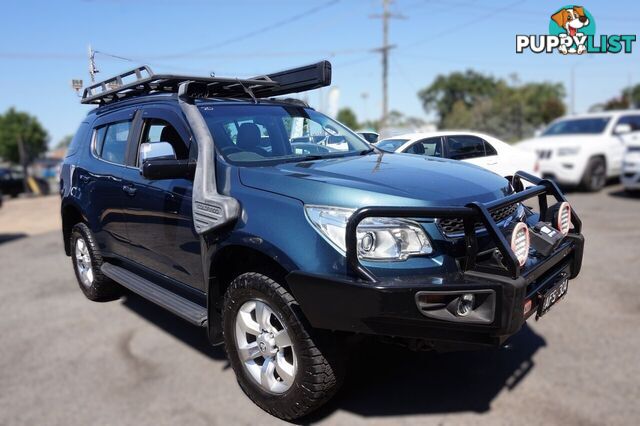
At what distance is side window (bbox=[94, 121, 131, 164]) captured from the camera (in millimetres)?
3717

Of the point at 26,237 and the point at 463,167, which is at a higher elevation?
the point at 463,167

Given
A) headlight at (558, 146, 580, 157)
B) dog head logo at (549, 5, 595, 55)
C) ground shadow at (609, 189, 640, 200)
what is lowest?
ground shadow at (609, 189, 640, 200)

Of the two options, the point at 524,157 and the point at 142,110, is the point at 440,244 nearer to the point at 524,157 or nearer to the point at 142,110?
Result: the point at 524,157

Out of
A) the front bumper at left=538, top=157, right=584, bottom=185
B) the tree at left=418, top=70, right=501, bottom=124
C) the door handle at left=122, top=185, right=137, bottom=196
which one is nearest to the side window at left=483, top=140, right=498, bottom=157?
the door handle at left=122, top=185, right=137, bottom=196

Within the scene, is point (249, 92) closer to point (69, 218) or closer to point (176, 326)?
point (176, 326)

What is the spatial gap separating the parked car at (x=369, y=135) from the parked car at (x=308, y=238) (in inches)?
3.8

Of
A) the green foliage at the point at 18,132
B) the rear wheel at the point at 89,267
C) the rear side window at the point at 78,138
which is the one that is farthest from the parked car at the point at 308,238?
the green foliage at the point at 18,132

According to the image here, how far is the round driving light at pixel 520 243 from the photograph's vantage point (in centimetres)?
223

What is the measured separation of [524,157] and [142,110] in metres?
2.87

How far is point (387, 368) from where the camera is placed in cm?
331

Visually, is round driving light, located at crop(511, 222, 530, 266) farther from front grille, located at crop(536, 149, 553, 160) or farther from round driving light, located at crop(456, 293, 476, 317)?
front grille, located at crop(536, 149, 553, 160)

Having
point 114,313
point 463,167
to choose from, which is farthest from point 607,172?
point 114,313

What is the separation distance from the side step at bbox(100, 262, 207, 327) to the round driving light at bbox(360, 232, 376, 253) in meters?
1.15

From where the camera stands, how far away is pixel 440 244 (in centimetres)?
228
